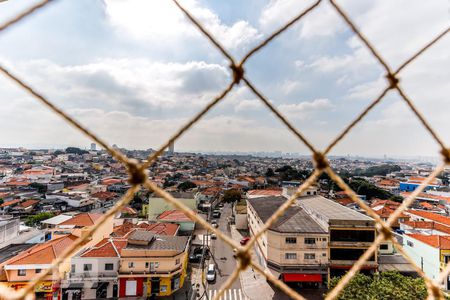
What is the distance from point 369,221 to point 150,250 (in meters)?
9.62

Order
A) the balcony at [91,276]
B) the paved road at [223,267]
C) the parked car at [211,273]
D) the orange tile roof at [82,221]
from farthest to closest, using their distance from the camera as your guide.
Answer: the orange tile roof at [82,221], the parked car at [211,273], the paved road at [223,267], the balcony at [91,276]

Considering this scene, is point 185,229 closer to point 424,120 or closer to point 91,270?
point 91,270

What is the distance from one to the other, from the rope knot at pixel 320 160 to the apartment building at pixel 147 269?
1090 centimetres

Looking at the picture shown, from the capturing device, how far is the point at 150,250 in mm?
10750

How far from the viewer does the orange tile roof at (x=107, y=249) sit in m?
10.6

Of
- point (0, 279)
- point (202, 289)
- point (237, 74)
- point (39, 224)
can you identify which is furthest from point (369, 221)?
point (39, 224)

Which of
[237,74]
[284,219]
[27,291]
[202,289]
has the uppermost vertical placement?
[237,74]

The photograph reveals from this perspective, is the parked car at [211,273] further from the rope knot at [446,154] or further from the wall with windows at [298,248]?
the rope knot at [446,154]

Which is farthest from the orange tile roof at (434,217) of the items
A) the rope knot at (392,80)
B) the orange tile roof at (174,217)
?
the rope knot at (392,80)

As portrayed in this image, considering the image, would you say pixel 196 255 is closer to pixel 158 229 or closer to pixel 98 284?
pixel 158 229

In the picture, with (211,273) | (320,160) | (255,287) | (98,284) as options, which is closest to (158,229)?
(211,273)

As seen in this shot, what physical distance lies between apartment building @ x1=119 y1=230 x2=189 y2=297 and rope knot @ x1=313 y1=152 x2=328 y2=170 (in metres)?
10.9

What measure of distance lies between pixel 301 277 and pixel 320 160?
12.3 meters

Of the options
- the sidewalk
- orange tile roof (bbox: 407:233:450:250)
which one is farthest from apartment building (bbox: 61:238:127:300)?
orange tile roof (bbox: 407:233:450:250)
